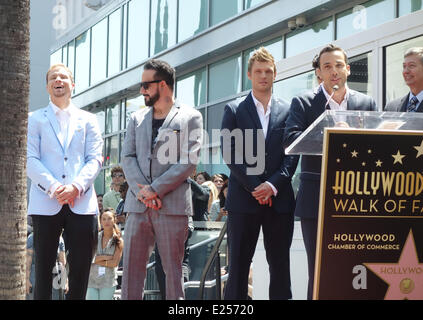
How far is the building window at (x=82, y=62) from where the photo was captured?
27.6 metres

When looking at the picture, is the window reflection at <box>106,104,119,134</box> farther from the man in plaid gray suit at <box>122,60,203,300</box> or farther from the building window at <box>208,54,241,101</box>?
the man in plaid gray suit at <box>122,60,203,300</box>

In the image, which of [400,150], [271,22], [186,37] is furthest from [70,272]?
[186,37]

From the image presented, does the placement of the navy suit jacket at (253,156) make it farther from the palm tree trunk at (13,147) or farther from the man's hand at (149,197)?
the palm tree trunk at (13,147)

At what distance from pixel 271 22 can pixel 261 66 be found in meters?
10.6

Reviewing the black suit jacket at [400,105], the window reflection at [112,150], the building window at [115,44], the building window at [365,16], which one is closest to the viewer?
the black suit jacket at [400,105]

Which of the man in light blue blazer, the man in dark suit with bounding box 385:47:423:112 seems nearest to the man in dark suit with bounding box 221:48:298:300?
the man in dark suit with bounding box 385:47:423:112

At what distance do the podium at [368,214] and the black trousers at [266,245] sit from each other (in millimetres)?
1330

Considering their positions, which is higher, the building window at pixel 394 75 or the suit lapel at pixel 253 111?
the building window at pixel 394 75

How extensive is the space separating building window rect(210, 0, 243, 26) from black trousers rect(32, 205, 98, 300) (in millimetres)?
12740

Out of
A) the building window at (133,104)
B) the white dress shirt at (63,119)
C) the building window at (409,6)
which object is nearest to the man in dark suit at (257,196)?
the white dress shirt at (63,119)

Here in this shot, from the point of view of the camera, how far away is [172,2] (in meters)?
21.5

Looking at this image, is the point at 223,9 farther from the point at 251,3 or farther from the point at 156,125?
the point at 156,125
